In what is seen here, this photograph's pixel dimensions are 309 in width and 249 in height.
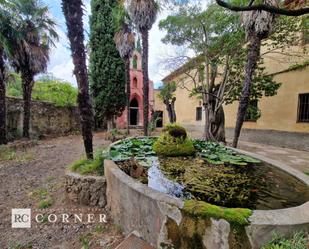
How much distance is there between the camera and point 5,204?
4359mm

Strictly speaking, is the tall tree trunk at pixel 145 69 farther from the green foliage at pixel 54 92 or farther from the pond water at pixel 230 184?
the green foliage at pixel 54 92

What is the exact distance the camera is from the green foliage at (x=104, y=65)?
15852mm

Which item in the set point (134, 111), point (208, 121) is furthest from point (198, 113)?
point (208, 121)

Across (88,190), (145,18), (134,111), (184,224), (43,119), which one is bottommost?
(88,190)

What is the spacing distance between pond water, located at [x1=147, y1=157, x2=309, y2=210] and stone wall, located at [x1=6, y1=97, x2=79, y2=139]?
10445 mm

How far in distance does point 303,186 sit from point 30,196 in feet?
17.0

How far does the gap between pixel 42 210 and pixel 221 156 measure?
12.5ft

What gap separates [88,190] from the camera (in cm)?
396

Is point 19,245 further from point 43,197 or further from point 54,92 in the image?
point 54,92

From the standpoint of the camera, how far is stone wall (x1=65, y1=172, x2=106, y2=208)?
3.91 metres

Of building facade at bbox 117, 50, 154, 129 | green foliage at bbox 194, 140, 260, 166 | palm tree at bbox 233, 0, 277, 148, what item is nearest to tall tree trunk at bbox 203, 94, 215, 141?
palm tree at bbox 233, 0, 277, 148

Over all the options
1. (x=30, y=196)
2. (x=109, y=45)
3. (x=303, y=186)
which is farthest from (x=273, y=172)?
(x=109, y=45)

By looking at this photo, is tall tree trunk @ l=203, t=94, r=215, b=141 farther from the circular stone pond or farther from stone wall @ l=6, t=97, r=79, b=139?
stone wall @ l=6, t=97, r=79, b=139

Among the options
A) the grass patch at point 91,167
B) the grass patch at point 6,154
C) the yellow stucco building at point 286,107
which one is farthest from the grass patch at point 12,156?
the yellow stucco building at point 286,107
